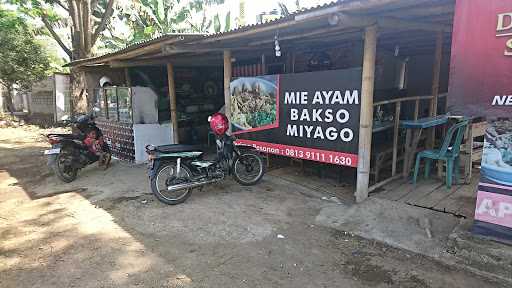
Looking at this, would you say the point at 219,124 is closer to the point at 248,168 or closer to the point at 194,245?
the point at 248,168

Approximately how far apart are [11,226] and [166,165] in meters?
2.09

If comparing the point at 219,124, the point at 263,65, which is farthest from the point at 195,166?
the point at 263,65

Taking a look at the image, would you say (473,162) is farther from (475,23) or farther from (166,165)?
(166,165)

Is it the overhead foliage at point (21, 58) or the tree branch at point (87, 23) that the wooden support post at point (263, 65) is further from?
the overhead foliage at point (21, 58)

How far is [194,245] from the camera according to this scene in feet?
12.5

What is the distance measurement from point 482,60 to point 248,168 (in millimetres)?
3863

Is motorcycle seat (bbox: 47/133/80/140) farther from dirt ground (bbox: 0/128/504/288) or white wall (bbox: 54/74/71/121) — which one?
white wall (bbox: 54/74/71/121)

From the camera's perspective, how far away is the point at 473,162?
18.8ft

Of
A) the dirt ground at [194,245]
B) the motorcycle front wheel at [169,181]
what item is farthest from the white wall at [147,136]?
the motorcycle front wheel at [169,181]

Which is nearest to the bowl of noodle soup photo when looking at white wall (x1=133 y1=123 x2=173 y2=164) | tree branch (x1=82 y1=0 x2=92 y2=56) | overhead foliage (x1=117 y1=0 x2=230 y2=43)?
white wall (x1=133 y1=123 x2=173 y2=164)

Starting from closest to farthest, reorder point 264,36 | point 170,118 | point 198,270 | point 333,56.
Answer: point 198,270, point 264,36, point 333,56, point 170,118

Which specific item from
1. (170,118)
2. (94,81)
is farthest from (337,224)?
(94,81)

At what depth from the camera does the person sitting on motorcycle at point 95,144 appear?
275 inches

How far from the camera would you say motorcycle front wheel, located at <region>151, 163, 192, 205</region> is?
498 cm
